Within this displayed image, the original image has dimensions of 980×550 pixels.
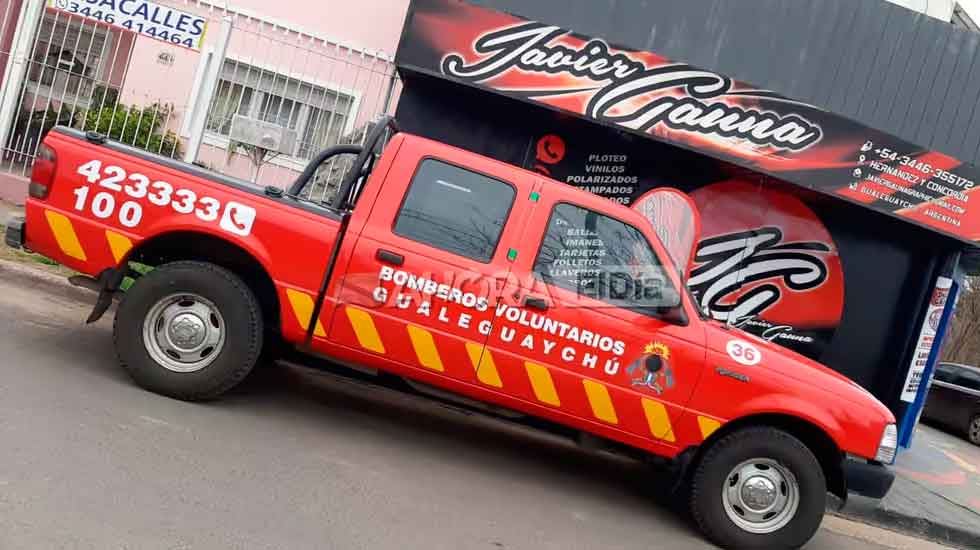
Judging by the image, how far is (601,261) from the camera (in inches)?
225

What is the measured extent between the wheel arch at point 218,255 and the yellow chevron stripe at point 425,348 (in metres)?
0.82

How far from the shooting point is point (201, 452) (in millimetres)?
4996

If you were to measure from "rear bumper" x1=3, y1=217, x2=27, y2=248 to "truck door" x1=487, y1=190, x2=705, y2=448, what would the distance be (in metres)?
2.90

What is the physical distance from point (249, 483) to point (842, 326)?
742 cm

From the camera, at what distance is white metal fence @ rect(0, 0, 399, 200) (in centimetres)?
941

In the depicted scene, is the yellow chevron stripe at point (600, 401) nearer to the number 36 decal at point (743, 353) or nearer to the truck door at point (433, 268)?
the truck door at point (433, 268)

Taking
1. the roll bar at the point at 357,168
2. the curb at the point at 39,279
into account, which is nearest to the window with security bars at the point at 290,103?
the curb at the point at 39,279

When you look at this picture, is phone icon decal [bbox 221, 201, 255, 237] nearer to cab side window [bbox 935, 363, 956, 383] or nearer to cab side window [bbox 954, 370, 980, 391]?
cab side window [bbox 954, 370, 980, 391]

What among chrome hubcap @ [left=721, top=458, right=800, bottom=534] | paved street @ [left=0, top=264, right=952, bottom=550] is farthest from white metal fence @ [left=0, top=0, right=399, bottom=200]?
chrome hubcap @ [left=721, top=458, right=800, bottom=534]

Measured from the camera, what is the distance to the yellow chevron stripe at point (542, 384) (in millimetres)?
5633

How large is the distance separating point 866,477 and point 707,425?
3.56 feet

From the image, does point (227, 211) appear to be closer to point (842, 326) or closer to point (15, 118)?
point (15, 118)

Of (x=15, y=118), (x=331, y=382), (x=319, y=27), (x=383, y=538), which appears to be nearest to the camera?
(x=383, y=538)

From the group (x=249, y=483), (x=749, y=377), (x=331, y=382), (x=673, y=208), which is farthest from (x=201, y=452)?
(x=673, y=208)
